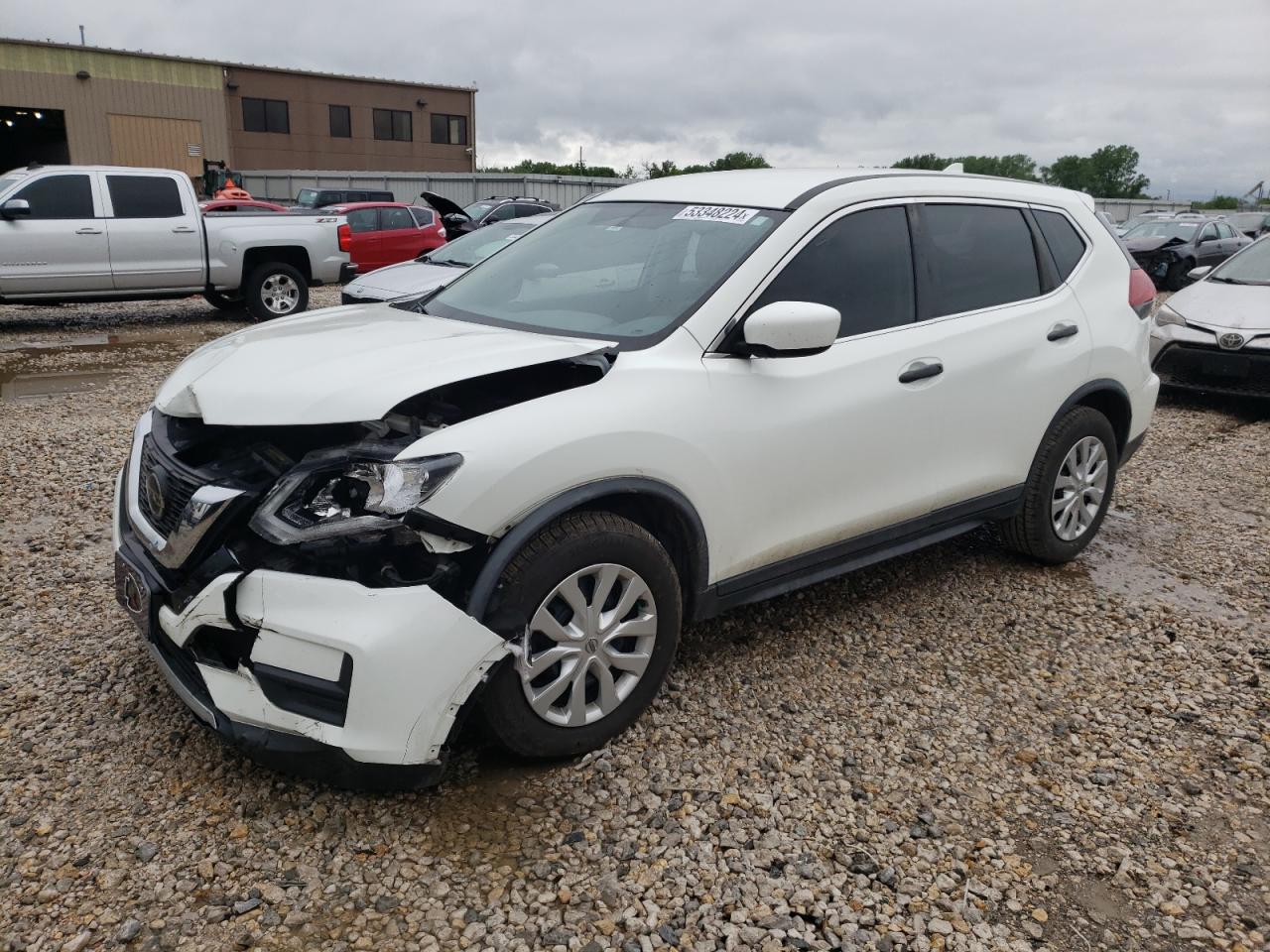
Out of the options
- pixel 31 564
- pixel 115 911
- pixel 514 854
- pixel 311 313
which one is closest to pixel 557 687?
pixel 514 854

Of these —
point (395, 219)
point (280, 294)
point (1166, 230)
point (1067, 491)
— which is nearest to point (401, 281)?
point (280, 294)

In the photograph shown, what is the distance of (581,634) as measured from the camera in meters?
2.83

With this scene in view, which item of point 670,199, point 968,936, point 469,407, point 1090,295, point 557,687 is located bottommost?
point 968,936

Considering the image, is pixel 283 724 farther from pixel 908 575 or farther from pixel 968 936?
pixel 908 575

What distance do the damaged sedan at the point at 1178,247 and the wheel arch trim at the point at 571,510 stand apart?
19.1 m

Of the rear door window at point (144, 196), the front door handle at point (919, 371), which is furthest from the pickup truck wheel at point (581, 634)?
the rear door window at point (144, 196)

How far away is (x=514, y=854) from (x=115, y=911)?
98 cm

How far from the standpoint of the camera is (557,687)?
283 cm

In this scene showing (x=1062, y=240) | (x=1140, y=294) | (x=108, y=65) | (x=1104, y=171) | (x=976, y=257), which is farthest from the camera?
(x=1104, y=171)

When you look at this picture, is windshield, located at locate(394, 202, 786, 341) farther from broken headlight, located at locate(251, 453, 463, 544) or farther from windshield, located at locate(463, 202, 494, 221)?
windshield, located at locate(463, 202, 494, 221)

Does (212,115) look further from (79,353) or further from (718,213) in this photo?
(718,213)

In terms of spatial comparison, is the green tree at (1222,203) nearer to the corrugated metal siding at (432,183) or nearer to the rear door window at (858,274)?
the corrugated metal siding at (432,183)

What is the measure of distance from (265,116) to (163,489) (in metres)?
44.6

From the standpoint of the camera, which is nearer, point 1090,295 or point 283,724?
point 283,724
